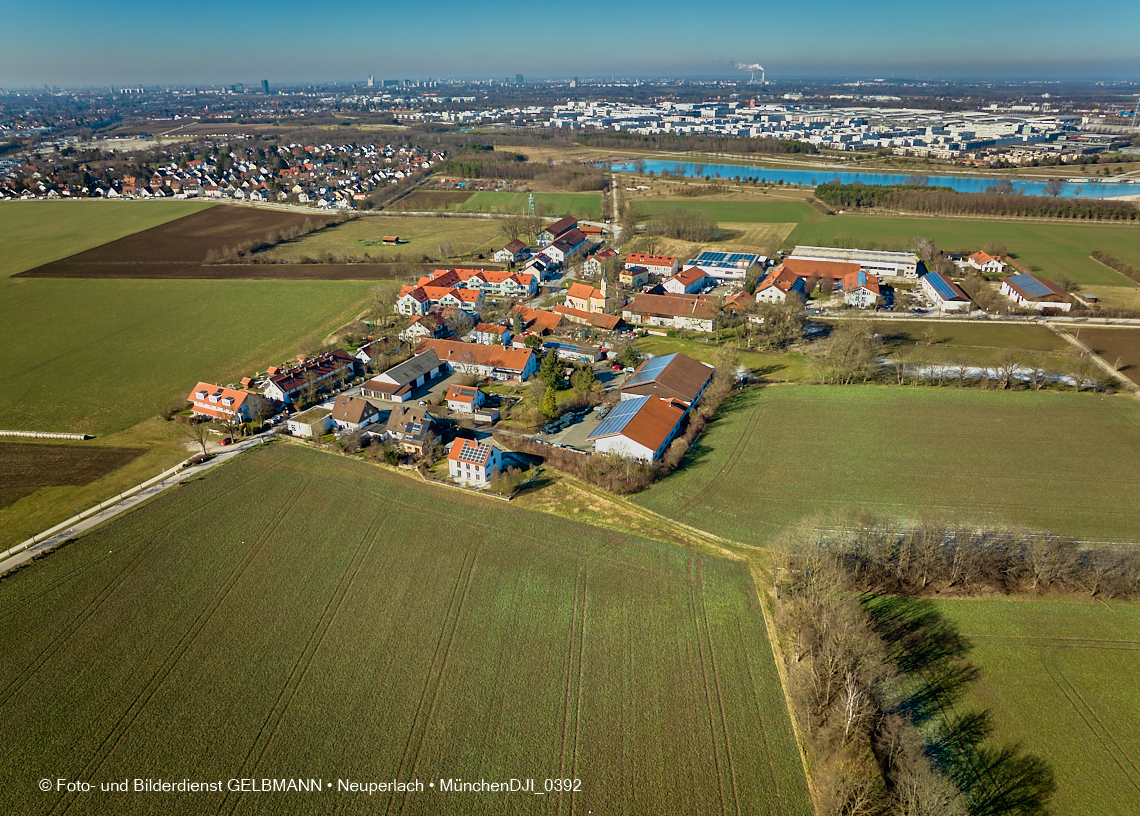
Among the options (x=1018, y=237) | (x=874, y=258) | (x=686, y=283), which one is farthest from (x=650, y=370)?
(x=1018, y=237)

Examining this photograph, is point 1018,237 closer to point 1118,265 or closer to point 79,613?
point 1118,265

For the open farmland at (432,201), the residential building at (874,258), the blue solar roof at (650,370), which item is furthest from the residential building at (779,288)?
the open farmland at (432,201)

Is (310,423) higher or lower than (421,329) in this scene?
lower

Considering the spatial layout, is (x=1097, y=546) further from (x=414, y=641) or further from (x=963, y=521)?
(x=414, y=641)

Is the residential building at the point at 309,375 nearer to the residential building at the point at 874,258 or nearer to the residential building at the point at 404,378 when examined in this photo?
the residential building at the point at 404,378

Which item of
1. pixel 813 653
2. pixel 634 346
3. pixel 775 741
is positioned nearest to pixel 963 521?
pixel 813 653

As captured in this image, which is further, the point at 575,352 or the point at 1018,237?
the point at 1018,237

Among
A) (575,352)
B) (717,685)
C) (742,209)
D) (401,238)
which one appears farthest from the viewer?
(742,209)
